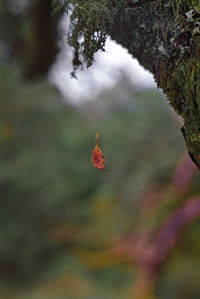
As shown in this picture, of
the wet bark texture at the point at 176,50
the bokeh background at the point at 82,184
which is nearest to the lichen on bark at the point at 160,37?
the wet bark texture at the point at 176,50

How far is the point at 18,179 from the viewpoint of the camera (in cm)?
488

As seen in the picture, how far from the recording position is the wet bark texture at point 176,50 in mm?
504

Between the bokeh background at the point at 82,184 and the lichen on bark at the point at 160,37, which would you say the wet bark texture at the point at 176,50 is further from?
the bokeh background at the point at 82,184

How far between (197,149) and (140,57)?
18 cm

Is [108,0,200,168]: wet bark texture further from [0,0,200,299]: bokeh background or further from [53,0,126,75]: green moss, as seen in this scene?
[0,0,200,299]: bokeh background

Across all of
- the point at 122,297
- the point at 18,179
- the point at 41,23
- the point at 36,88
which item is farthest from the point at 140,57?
the point at 18,179

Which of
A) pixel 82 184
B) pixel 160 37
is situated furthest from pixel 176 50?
pixel 82 184

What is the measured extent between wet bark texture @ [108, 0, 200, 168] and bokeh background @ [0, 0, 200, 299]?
1608 mm

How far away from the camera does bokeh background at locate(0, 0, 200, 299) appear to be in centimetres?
252

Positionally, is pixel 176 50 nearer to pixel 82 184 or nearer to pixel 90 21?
pixel 90 21

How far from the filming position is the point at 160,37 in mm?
552

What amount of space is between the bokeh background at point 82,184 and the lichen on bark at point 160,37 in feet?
5.21

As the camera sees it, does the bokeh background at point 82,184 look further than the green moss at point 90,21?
Yes

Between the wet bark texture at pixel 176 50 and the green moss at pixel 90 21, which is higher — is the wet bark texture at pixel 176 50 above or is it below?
below
